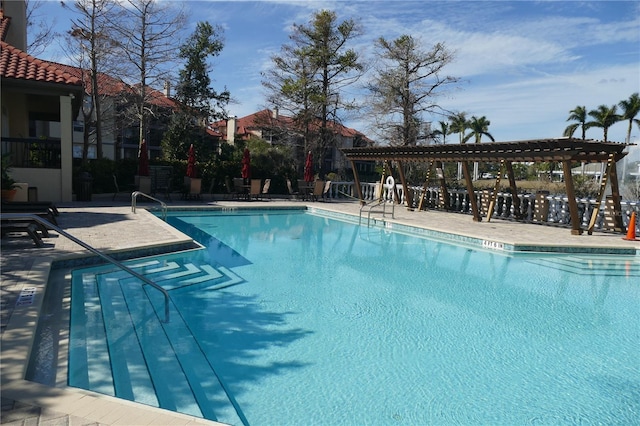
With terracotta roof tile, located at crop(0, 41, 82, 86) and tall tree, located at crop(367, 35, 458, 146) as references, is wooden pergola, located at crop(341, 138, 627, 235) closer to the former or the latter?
tall tree, located at crop(367, 35, 458, 146)

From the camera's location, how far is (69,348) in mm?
4340

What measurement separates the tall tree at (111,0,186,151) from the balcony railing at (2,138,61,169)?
29.7 ft

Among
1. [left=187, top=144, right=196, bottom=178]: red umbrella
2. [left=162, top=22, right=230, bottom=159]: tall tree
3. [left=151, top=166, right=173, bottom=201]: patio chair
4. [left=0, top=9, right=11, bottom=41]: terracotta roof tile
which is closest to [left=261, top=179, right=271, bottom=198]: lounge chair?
[left=187, top=144, right=196, bottom=178]: red umbrella

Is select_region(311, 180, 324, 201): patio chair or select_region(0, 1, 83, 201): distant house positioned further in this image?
select_region(311, 180, 324, 201): patio chair

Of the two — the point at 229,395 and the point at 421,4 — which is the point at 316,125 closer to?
the point at 421,4

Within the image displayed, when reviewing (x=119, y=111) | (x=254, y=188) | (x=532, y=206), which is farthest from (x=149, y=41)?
(x=532, y=206)

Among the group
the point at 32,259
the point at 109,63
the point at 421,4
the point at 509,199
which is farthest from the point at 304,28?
the point at 32,259

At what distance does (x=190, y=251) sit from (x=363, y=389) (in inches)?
233

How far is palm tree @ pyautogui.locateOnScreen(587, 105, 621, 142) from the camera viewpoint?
44.0m

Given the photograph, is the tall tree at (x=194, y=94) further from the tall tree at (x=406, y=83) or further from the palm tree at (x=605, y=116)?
the palm tree at (x=605, y=116)

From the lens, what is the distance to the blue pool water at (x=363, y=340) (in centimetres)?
384

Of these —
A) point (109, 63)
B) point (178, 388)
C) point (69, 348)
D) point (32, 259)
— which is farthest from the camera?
point (109, 63)

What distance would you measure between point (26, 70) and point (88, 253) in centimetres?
883

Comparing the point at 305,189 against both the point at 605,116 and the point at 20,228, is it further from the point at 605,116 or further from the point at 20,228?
the point at 605,116
